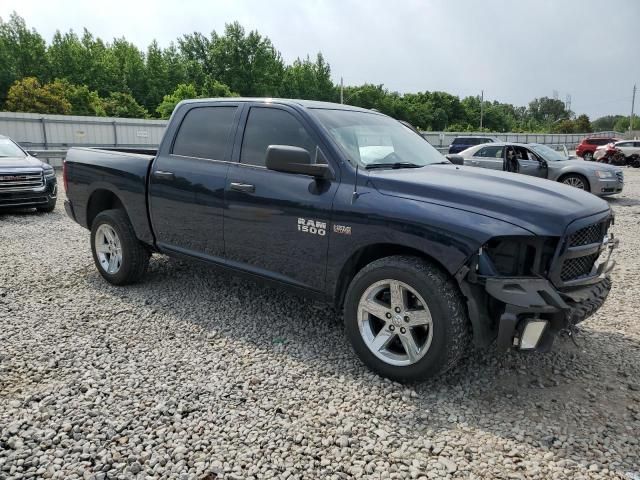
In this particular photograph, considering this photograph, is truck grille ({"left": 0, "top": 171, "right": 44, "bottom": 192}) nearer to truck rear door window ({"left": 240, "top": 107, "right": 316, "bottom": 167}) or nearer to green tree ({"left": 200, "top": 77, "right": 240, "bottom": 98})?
truck rear door window ({"left": 240, "top": 107, "right": 316, "bottom": 167})

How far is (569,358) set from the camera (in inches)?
151

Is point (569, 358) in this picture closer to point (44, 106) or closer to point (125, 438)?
point (125, 438)

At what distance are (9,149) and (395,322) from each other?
10021 mm

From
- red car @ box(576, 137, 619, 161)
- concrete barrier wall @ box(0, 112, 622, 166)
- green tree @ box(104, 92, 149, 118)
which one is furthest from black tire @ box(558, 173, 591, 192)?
green tree @ box(104, 92, 149, 118)

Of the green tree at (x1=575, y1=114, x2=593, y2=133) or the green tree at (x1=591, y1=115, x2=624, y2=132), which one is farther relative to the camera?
the green tree at (x1=591, y1=115, x2=624, y2=132)

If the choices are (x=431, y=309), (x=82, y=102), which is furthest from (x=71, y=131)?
(x=82, y=102)

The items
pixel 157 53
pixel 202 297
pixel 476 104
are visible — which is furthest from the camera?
Answer: pixel 476 104

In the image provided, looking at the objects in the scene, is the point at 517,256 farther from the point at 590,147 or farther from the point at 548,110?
the point at 548,110

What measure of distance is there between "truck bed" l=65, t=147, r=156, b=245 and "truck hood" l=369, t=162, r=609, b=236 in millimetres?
2498

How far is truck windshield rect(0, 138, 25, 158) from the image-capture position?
10008 millimetres

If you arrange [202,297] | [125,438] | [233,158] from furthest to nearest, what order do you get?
1. [202,297]
2. [233,158]
3. [125,438]

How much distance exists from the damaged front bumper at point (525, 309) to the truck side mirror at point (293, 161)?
4.24 ft

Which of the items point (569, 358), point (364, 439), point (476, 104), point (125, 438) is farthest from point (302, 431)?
point (476, 104)

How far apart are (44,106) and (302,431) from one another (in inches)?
1837
